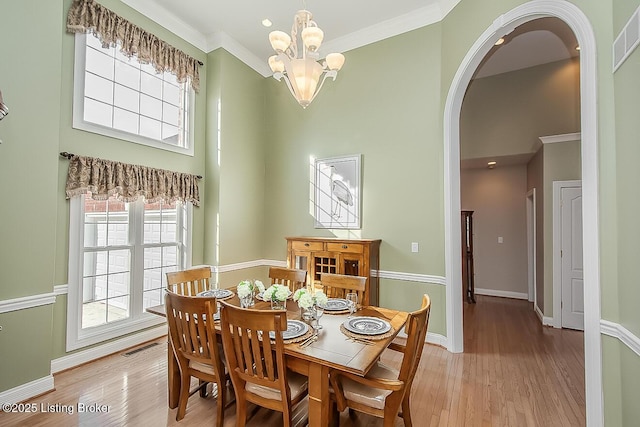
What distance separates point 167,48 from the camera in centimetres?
373

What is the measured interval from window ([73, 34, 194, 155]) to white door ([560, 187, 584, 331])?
18.1 ft

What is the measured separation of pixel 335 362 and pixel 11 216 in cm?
276

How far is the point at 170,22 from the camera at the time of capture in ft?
12.4

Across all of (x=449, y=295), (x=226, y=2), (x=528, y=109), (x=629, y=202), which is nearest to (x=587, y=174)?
(x=629, y=202)

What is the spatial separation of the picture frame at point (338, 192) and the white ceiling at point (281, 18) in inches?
67.0

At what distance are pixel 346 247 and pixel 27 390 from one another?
3204 millimetres

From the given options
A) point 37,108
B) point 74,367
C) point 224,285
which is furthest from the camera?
point 224,285

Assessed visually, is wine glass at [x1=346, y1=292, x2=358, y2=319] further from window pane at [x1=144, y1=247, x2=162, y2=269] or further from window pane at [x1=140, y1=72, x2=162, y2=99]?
window pane at [x1=140, y1=72, x2=162, y2=99]

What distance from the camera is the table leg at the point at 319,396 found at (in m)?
1.63

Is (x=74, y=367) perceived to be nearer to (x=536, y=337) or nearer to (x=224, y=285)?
(x=224, y=285)

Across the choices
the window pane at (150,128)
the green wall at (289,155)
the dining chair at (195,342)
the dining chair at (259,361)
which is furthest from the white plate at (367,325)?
the window pane at (150,128)

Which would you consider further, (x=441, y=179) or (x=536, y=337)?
(x=536, y=337)

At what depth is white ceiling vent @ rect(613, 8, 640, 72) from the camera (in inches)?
58.6

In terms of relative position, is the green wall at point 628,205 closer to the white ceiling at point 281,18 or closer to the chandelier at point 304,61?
the chandelier at point 304,61
